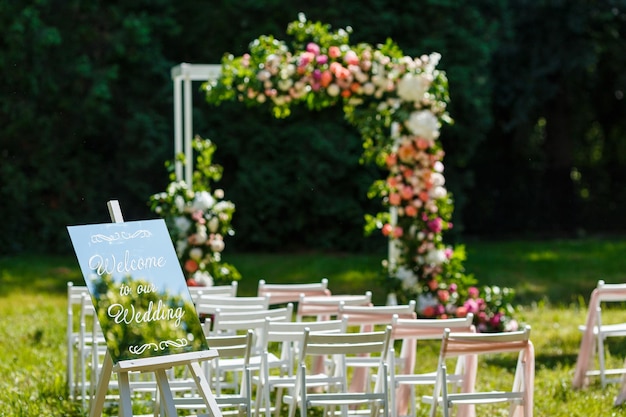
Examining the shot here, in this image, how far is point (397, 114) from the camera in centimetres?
910

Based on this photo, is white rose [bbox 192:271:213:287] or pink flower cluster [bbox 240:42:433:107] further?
white rose [bbox 192:271:213:287]

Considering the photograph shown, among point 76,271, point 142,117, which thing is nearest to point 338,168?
point 142,117

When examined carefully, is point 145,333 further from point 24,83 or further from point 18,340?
point 24,83

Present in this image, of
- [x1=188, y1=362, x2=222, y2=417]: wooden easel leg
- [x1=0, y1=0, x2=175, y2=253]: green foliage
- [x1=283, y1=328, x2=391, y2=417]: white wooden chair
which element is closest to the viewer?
[x1=188, y1=362, x2=222, y2=417]: wooden easel leg

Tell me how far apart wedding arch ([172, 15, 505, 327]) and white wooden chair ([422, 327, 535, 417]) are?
3.62 metres

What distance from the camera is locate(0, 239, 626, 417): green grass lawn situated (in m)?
7.29

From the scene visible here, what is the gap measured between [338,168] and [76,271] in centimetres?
440

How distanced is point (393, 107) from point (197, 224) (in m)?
2.06

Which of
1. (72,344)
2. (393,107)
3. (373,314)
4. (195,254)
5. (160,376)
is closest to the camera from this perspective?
(160,376)

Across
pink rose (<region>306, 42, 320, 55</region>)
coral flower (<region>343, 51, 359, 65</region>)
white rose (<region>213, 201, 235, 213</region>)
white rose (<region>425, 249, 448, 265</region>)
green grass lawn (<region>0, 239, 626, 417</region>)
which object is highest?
pink rose (<region>306, 42, 320, 55</region>)

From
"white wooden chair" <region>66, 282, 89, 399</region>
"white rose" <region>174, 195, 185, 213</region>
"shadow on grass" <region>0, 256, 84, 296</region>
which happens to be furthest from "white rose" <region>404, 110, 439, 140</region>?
"shadow on grass" <region>0, 256, 84, 296</region>

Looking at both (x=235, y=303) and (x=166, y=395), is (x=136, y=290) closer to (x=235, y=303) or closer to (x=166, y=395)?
(x=166, y=395)

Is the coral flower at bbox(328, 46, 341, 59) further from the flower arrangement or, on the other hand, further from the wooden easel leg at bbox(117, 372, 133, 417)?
the wooden easel leg at bbox(117, 372, 133, 417)

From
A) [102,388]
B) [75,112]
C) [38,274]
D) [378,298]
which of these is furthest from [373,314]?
[75,112]
